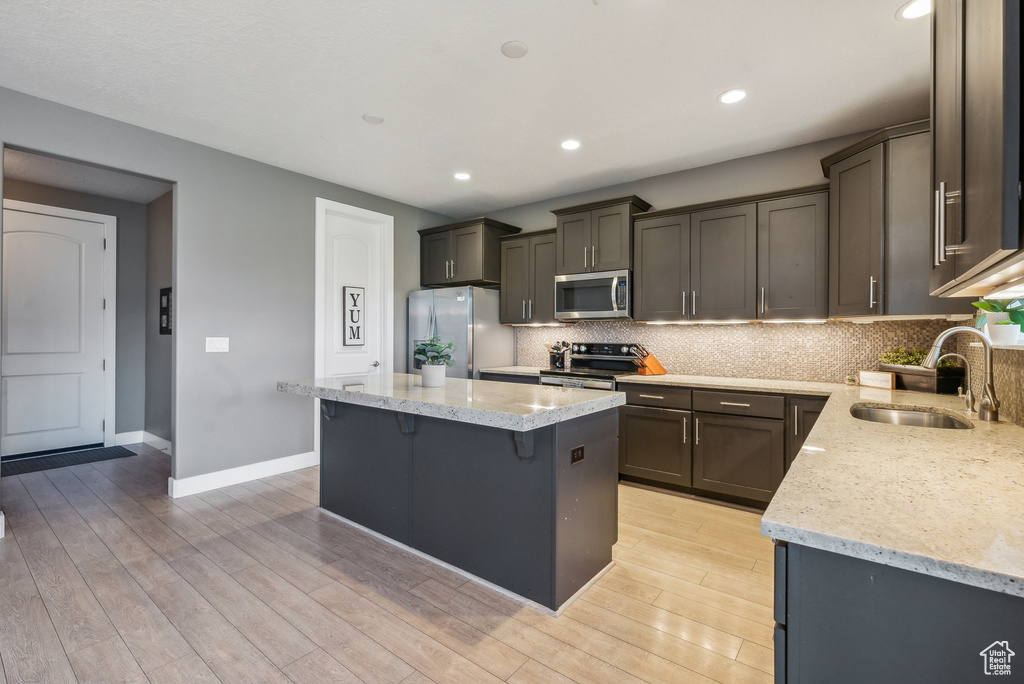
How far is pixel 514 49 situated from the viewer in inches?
95.5

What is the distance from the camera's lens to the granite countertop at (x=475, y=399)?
6.12 feet

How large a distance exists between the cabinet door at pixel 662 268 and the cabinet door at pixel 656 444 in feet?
2.84

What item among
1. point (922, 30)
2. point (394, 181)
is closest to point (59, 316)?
point (394, 181)

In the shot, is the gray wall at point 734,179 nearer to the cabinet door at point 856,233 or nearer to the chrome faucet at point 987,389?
the cabinet door at point 856,233

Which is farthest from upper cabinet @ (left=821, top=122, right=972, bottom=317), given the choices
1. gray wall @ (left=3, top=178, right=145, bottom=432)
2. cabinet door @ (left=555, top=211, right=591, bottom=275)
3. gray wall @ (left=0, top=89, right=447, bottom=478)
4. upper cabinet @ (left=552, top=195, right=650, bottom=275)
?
gray wall @ (left=3, top=178, right=145, bottom=432)

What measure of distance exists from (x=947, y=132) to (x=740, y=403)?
7.76 feet

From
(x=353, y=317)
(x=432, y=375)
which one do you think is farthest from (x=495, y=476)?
(x=353, y=317)

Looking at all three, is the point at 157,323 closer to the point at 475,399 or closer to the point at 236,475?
the point at 236,475

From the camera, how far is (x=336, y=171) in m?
4.28

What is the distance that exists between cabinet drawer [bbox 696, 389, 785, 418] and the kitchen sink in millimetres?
825

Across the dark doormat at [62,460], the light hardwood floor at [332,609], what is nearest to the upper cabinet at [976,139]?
the light hardwood floor at [332,609]

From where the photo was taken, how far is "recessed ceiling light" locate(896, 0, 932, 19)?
2045 mm

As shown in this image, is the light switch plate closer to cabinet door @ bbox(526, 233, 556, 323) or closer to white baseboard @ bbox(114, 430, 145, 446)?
white baseboard @ bbox(114, 430, 145, 446)

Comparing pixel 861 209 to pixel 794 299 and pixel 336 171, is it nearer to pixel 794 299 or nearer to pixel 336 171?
pixel 794 299
